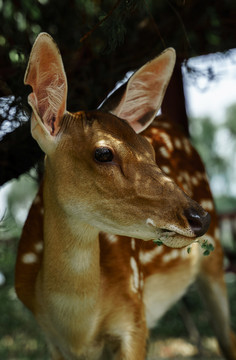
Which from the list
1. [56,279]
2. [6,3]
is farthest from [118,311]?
[6,3]

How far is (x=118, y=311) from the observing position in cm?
199

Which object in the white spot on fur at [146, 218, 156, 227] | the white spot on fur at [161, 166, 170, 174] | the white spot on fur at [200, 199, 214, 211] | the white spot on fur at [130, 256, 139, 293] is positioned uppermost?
the white spot on fur at [146, 218, 156, 227]

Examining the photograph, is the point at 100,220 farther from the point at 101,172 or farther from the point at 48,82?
the point at 48,82

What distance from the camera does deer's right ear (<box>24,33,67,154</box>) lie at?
5.26 feet

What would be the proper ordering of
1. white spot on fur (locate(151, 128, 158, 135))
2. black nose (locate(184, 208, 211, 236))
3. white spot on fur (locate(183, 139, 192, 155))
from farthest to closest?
white spot on fur (locate(183, 139, 192, 155)) → white spot on fur (locate(151, 128, 158, 135)) → black nose (locate(184, 208, 211, 236))

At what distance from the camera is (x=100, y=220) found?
63.3 inches

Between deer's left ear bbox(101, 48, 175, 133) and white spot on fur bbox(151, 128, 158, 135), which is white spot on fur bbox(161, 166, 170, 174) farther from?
deer's left ear bbox(101, 48, 175, 133)

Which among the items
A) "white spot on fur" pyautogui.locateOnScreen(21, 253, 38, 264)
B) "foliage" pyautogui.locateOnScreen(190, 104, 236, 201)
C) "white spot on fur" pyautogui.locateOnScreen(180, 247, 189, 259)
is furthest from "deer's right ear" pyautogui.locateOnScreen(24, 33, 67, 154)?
"foliage" pyautogui.locateOnScreen(190, 104, 236, 201)

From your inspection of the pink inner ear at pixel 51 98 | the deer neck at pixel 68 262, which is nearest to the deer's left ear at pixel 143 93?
the pink inner ear at pixel 51 98

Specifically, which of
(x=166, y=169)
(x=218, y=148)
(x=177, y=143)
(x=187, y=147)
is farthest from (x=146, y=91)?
(x=218, y=148)

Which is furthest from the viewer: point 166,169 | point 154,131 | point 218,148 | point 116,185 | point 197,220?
point 218,148

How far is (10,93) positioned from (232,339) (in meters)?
1.80

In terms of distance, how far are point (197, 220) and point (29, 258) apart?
97cm

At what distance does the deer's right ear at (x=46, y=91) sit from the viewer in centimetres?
160
